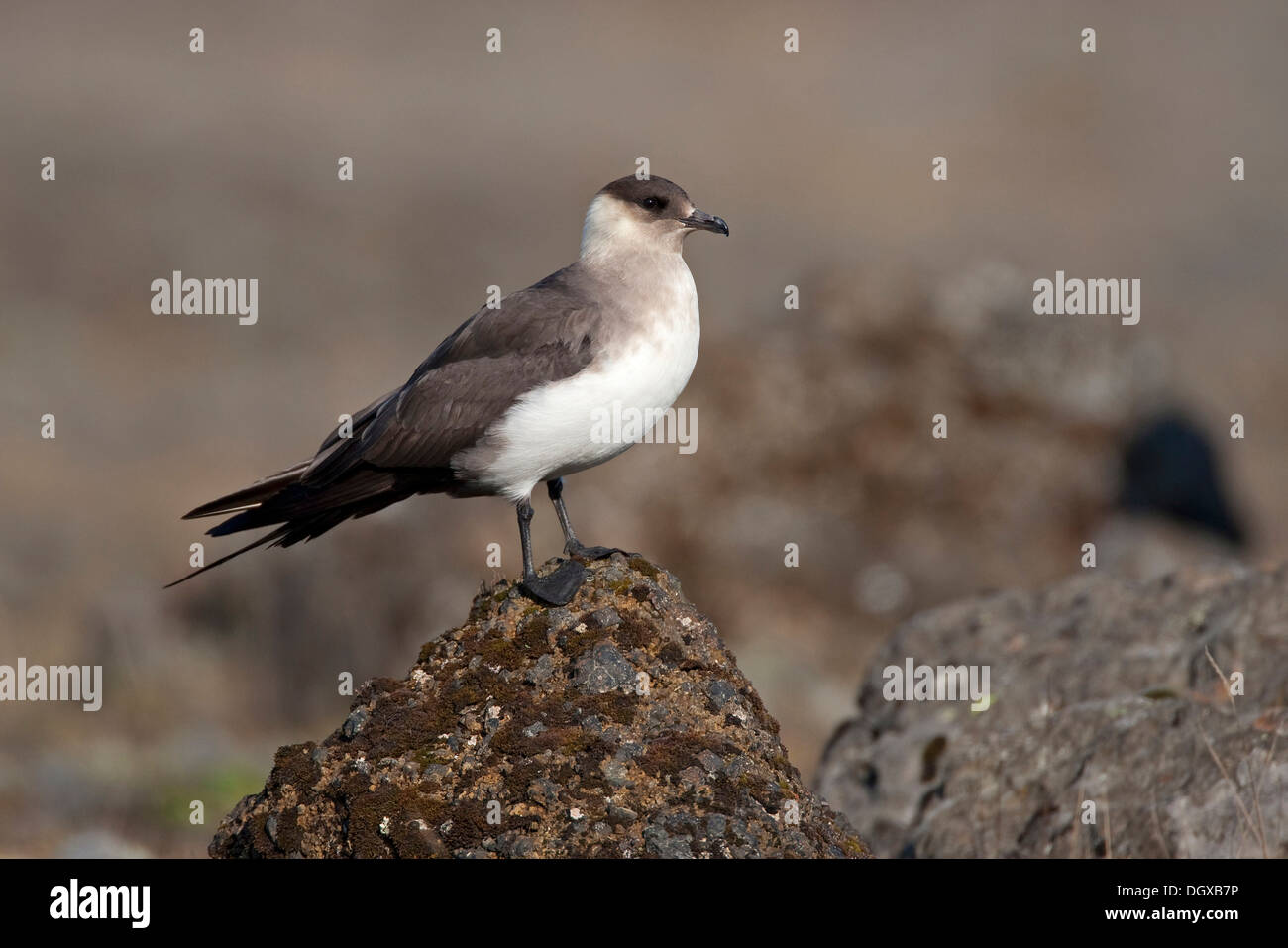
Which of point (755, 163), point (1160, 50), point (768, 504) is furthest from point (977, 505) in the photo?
point (1160, 50)

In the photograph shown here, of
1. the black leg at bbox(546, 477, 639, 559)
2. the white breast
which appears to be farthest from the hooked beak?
the black leg at bbox(546, 477, 639, 559)

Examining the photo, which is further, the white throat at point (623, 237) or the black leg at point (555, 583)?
the white throat at point (623, 237)

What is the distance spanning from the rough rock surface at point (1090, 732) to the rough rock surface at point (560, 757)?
130 centimetres

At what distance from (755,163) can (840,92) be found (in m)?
6.01

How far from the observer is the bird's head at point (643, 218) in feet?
22.7

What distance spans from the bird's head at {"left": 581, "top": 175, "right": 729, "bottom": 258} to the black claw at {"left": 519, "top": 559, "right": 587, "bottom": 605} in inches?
67.1

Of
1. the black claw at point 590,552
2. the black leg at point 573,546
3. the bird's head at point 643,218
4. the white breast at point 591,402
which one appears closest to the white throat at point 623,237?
the bird's head at point 643,218

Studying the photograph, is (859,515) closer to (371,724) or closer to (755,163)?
(371,724)

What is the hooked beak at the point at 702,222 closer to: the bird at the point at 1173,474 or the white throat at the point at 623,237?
the white throat at the point at 623,237

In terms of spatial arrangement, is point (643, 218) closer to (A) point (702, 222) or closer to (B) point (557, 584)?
(A) point (702, 222)

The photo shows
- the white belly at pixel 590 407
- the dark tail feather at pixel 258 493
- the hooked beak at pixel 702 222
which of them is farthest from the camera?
the hooked beak at pixel 702 222

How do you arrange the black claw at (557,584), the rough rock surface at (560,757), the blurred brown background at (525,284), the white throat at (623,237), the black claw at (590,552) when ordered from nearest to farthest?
the rough rock surface at (560,757) → the black claw at (557,584) → the black claw at (590,552) → the white throat at (623,237) → the blurred brown background at (525,284)

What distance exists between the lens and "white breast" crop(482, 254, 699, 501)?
246 inches

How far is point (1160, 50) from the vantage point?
42719 mm
